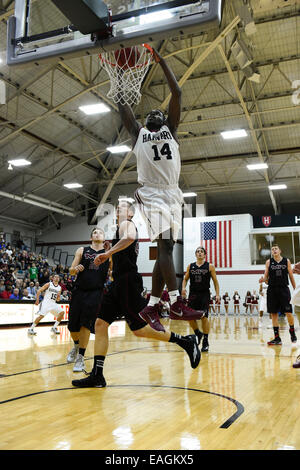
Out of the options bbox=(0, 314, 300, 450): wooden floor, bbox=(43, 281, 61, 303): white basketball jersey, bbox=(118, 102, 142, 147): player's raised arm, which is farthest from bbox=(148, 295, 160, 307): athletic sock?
bbox=(43, 281, 61, 303): white basketball jersey

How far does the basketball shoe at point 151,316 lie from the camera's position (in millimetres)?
4035

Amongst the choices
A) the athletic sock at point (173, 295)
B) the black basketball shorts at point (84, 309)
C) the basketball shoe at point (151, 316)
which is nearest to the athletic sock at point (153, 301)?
the basketball shoe at point (151, 316)

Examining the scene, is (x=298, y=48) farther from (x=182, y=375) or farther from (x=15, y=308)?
(x=182, y=375)

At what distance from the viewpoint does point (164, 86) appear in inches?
768

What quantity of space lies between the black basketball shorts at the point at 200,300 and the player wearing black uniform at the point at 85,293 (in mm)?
2386

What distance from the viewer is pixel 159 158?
3885 mm

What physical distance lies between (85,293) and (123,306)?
1452 millimetres

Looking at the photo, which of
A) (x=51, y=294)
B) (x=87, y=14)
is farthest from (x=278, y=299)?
(x=51, y=294)

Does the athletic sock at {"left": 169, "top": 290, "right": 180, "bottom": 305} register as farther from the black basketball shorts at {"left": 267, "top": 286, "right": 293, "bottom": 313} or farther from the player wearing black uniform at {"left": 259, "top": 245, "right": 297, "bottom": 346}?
the black basketball shorts at {"left": 267, "top": 286, "right": 293, "bottom": 313}

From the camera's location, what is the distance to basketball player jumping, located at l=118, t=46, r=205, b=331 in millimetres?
3822

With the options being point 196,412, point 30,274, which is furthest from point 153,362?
point 30,274

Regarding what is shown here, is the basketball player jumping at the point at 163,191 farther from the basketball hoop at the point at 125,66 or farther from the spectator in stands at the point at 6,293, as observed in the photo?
the spectator in stands at the point at 6,293

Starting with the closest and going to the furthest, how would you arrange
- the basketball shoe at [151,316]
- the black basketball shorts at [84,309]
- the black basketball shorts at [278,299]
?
1. the basketball shoe at [151,316]
2. the black basketball shorts at [84,309]
3. the black basketball shorts at [278,299]

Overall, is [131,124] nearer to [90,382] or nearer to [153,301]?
[153,301]
